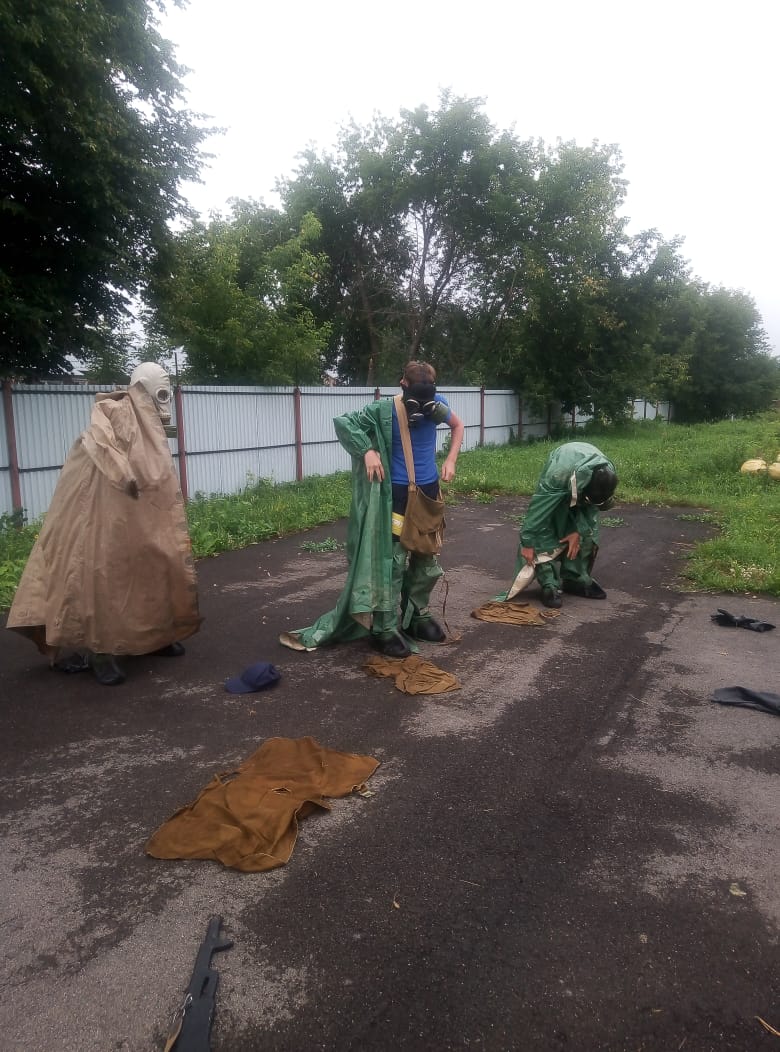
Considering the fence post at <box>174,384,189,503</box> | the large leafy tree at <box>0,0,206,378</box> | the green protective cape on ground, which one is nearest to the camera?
the green protective cape on ground

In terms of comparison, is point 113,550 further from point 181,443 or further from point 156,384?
point 181,443

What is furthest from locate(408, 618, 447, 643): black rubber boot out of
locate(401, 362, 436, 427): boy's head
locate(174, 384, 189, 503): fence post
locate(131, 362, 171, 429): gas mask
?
locate(174, 384, 189, 503): fence post

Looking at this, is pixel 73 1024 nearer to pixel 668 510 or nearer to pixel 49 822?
pixel 49 822

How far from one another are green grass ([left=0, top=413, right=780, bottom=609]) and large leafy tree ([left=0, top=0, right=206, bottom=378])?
2915 millimetres

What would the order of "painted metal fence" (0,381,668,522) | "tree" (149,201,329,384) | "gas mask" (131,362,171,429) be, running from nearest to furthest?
1. "gas mask" (131,362,171,429)
2. "painted metal fence" (0,381,668,522)
3. "tree" (149,201,329,384)

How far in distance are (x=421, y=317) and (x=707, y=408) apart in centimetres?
1968

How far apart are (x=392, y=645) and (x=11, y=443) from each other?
6032 mm

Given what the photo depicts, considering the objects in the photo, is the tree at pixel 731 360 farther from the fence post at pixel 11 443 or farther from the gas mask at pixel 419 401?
the gas mask at pixel 419 401

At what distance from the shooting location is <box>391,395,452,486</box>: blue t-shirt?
5.18 metres

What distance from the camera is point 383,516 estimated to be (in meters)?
5.05

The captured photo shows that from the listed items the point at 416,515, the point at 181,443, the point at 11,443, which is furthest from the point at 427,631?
the point at 181,443

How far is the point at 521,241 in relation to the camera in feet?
72.1

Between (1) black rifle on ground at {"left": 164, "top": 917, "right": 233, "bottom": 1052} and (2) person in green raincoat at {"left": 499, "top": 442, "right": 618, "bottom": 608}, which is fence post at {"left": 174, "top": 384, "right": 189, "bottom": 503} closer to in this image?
(2) person in green raincoat at {"left": 499, "top": 442, "right": 618, "bottom": 608}

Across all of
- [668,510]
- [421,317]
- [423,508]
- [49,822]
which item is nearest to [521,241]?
[421,317]
